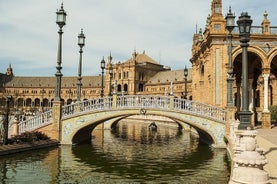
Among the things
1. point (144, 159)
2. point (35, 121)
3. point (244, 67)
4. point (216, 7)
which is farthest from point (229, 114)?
point (35, 121)

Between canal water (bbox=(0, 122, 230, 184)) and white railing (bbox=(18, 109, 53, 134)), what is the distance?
2.77 m

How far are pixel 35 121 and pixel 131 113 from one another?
733cm

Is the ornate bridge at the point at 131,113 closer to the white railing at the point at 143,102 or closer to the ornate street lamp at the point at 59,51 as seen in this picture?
the white railing at the point at 143,102

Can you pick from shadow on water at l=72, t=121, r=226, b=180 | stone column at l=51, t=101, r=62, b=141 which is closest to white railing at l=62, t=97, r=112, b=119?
stone column at l=51, t=101, r=62, b=141

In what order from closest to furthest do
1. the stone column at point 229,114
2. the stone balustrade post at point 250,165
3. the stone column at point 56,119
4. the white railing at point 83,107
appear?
the stone balustrade post at point 250,165 → the stone column at point 229,114 → the stone column at point 56,119 → the white railing at point 83,107

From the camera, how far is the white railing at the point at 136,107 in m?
23.3

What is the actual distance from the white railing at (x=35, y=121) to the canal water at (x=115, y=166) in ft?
9.07

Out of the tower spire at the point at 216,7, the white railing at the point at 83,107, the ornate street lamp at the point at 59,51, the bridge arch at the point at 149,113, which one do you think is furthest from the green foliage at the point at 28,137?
the tower spire at the point at 216,7

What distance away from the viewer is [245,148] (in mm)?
8227

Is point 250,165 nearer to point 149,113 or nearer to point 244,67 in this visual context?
point 244,67

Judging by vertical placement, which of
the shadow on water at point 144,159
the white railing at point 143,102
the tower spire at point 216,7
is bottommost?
the shadow on water at point 144,159

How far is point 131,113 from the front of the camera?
→ 949 inches

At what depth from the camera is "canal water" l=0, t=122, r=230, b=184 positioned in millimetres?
14188

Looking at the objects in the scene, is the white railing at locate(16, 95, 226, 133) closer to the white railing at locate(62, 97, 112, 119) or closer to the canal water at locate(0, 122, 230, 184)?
the white railing at locate(62, 97, 112, 119)
